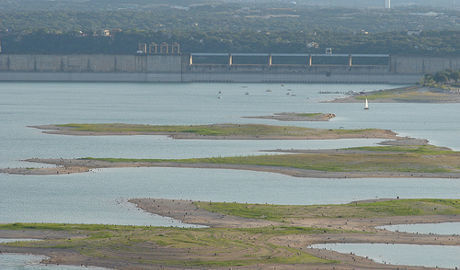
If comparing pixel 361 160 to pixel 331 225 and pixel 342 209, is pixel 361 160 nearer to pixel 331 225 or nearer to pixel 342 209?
pixel 342 209

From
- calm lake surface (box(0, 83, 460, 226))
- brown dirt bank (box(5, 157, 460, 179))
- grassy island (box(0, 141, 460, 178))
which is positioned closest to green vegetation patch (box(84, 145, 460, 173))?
grassy island (box(0, 141, 460, 178))

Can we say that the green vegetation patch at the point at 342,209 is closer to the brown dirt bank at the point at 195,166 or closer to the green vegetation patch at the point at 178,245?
the green vegetation patch at the point at 178,245

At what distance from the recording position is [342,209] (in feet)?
161

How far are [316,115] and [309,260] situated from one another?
76.2 m

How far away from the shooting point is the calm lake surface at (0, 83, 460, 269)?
2040 inches

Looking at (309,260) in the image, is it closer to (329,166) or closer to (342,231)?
(342,231)

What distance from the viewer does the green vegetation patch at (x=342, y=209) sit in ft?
156

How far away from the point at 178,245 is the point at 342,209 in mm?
11365

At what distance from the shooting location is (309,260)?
127 ft

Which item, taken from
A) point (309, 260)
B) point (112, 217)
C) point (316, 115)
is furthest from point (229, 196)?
point (316, 115)

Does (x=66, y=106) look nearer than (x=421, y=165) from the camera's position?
No

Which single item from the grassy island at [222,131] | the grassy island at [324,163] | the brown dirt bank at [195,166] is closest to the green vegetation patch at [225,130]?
the grassy island at [222,131]

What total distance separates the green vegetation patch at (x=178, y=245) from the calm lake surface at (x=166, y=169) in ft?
10.3

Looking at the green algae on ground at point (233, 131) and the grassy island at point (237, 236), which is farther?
the green algae on ground at point (233, 131)
